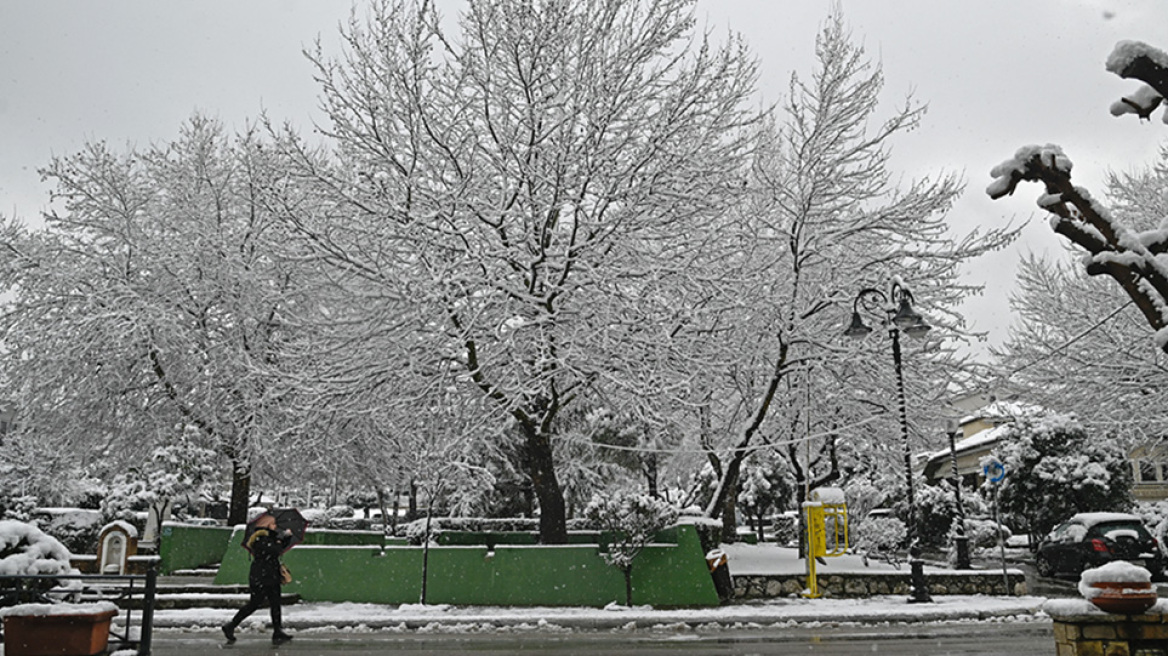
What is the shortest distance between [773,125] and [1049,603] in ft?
58.4

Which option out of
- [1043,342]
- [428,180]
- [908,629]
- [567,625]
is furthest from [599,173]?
[1043,342]

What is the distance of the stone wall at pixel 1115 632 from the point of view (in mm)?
6055

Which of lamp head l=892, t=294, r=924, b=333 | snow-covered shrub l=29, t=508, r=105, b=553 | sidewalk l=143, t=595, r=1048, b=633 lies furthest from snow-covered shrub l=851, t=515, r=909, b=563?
snow-covered shrub l=29, t=508, r=105, b=553

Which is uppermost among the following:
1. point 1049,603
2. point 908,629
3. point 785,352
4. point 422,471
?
point 785,352

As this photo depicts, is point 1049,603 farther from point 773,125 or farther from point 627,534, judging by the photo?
point 773,125

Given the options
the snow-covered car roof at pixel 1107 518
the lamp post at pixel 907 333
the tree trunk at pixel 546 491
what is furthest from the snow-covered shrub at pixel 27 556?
the snow-covered car roof at pixel 1107 518

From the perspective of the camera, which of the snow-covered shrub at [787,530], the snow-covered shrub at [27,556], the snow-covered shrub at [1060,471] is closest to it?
the snow-covered shrub at [27,556]

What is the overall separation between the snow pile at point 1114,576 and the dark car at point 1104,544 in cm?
1319

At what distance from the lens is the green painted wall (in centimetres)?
1861

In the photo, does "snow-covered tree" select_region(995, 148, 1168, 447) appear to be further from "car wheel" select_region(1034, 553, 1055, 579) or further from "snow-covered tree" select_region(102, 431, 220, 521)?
"snow-covered tree" select_region(102, 431, 220, 521)

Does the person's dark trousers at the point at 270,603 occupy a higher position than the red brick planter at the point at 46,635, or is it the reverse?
the red brick planter at the point at 46,635

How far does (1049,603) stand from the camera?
20.8 ft

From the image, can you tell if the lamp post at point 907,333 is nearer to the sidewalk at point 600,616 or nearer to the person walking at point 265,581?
the sidewalk at point 600,616

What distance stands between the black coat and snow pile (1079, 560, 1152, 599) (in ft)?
31.7
